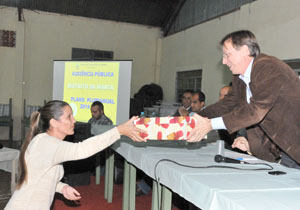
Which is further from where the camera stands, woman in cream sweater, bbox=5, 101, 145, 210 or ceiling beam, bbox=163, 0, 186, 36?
ceiling beam, bbox=163, 0, 186, 36

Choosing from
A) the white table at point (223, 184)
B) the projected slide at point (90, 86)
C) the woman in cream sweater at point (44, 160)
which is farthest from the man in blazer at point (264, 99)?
the projected slide at point (90, 86)

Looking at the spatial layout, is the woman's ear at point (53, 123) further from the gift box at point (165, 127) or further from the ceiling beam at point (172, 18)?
the ceiling beam at point (172, 18)

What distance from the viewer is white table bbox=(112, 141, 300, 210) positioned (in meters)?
1.16

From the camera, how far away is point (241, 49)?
1.78 m

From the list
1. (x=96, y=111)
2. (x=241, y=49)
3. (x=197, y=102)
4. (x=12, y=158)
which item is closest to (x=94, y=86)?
(x=96, y=111)

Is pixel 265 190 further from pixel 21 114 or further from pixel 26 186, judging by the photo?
pixel 21 114

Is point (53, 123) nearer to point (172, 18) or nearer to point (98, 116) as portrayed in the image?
point (98, 116)

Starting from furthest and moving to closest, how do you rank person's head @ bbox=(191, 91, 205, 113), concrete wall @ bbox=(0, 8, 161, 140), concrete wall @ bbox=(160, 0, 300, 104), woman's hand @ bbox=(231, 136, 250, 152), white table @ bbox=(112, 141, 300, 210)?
concrete wall @ bbox=(0, 8, 161, 140) < concrete wall @ bbox=(160, 0, 300, 104) < person's head @ bbox=(191, 91, 205, 113) < woman's hand @ bbox=(231, 136, 250, 152) < white table @ bbox=(112, 141, 300, 210)

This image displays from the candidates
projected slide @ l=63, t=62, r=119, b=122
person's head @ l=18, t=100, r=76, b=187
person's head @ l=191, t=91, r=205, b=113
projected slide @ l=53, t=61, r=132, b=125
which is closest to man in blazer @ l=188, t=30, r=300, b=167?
person's head @ l=18, t=100, r=76, b=187

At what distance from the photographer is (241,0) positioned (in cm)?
604

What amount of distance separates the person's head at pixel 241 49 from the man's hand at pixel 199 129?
373 millimetres

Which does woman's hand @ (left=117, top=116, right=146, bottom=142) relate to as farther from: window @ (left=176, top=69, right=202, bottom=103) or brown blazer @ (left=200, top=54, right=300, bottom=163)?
window @ (left=176, top=69, right=202, bottom=103)

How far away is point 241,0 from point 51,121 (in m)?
5.34

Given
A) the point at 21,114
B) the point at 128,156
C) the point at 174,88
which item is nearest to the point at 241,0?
the point at 174,88
